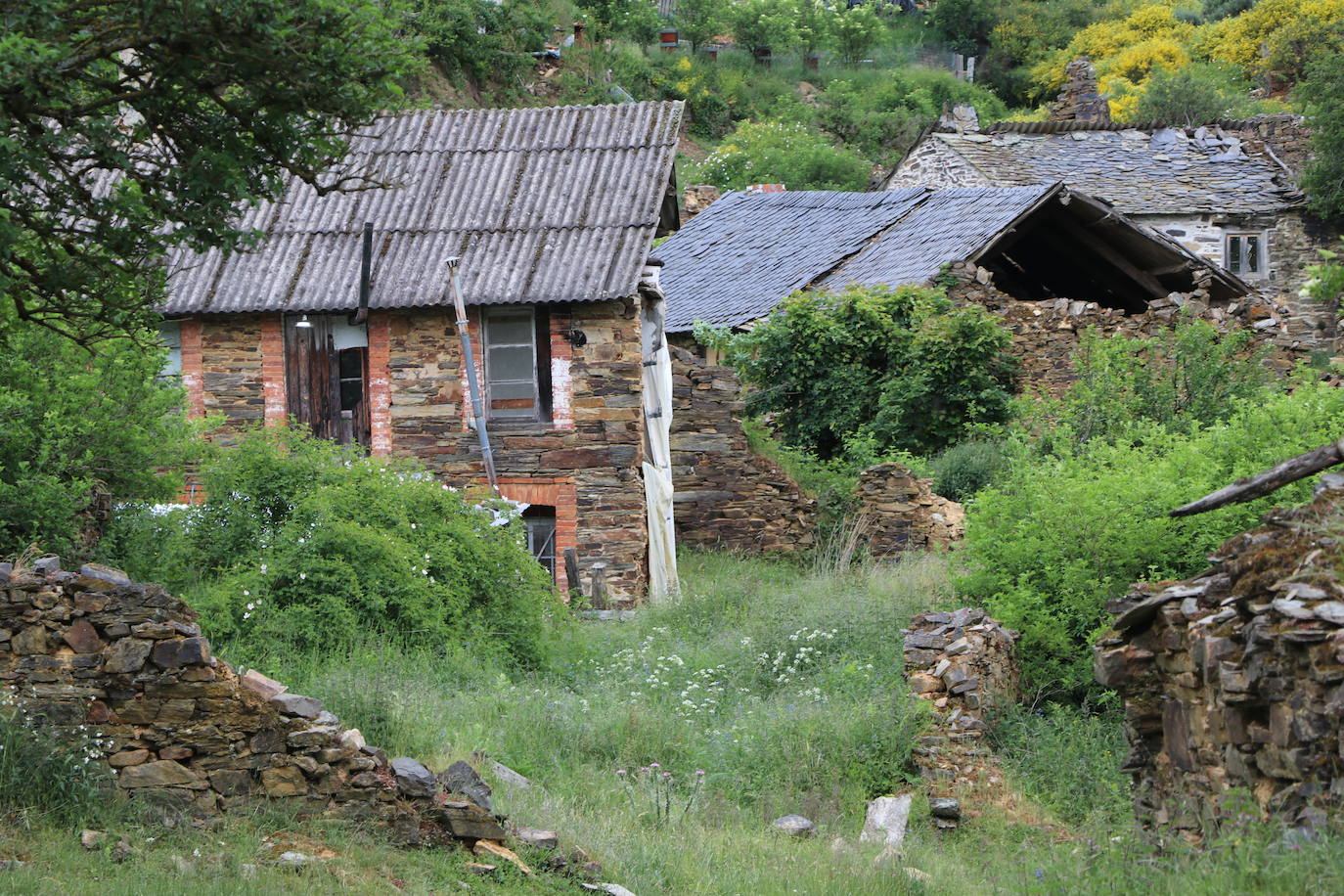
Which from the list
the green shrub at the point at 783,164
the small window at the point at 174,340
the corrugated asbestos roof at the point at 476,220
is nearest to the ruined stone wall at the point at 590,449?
Result: the corrugated asbestos roof at the point at 476,220

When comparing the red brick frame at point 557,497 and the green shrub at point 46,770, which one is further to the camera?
the red brick frame at point 557,497

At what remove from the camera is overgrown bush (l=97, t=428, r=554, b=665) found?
11859 millimetres

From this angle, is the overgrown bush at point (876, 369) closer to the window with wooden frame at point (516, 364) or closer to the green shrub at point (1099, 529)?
the window with wooden frame at point (516, 364)

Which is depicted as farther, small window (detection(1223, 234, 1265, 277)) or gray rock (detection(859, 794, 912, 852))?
small window (detection(1223, 234, 1265, 277))

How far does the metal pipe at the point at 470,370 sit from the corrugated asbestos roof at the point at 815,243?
855cm

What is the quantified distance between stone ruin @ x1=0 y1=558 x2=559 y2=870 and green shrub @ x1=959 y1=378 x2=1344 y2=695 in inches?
210

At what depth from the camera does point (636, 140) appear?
19.3 m

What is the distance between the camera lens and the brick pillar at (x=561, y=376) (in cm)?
1789

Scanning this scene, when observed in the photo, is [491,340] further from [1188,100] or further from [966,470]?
[1188,100]

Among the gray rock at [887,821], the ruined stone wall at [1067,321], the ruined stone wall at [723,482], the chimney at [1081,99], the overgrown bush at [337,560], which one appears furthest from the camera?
the chimney at [1081,99]

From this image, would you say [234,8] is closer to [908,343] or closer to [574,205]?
[574,205]

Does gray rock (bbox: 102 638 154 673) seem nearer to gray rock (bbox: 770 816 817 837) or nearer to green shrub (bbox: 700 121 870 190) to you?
gray rock (bbox: 770 816 817 837)

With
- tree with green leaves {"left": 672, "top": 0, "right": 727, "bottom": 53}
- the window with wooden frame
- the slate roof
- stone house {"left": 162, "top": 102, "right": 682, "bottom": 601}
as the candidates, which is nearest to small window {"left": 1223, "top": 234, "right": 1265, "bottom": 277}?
the slate roof

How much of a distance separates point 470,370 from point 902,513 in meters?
5.84
